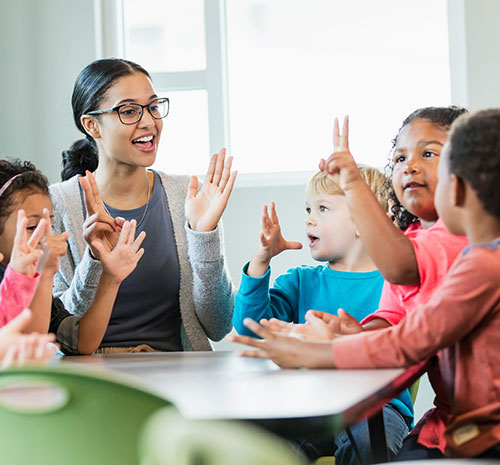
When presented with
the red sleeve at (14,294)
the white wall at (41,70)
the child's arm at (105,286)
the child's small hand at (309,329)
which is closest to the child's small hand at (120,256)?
the child's arm at (105,286)


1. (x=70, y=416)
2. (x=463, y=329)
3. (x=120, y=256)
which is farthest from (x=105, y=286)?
(x=70, y=416)

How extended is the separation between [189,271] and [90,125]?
554mm

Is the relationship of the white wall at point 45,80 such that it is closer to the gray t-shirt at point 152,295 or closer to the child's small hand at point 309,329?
the gray t-shirt at point 152,295

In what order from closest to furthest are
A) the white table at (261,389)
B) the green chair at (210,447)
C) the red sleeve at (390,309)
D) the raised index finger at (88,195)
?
the green chair at (210,447), the white table at (261,389), the red sleeve at (390,309), the raised index finger at (88,195)

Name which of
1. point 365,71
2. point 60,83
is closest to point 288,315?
point 365,71

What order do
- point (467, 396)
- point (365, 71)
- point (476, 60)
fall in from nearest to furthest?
point (467, 396) < point (476, 60) < point (365, 71)

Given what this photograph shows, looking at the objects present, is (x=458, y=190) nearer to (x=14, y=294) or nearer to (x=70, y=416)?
(x=70, y=416)

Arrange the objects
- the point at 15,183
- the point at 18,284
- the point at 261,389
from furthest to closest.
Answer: the point at 15,183, the point at 18,284, the point at 261,389

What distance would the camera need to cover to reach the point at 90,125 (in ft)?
7.25

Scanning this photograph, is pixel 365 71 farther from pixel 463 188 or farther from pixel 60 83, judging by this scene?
pixel 463 188

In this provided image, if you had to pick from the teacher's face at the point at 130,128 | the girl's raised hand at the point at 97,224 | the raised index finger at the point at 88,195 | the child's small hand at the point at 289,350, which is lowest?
the child's small hand at the point at 289,350

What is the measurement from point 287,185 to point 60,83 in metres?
1.18

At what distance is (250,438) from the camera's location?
1.65 feet

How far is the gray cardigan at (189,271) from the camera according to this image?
1.97 m
